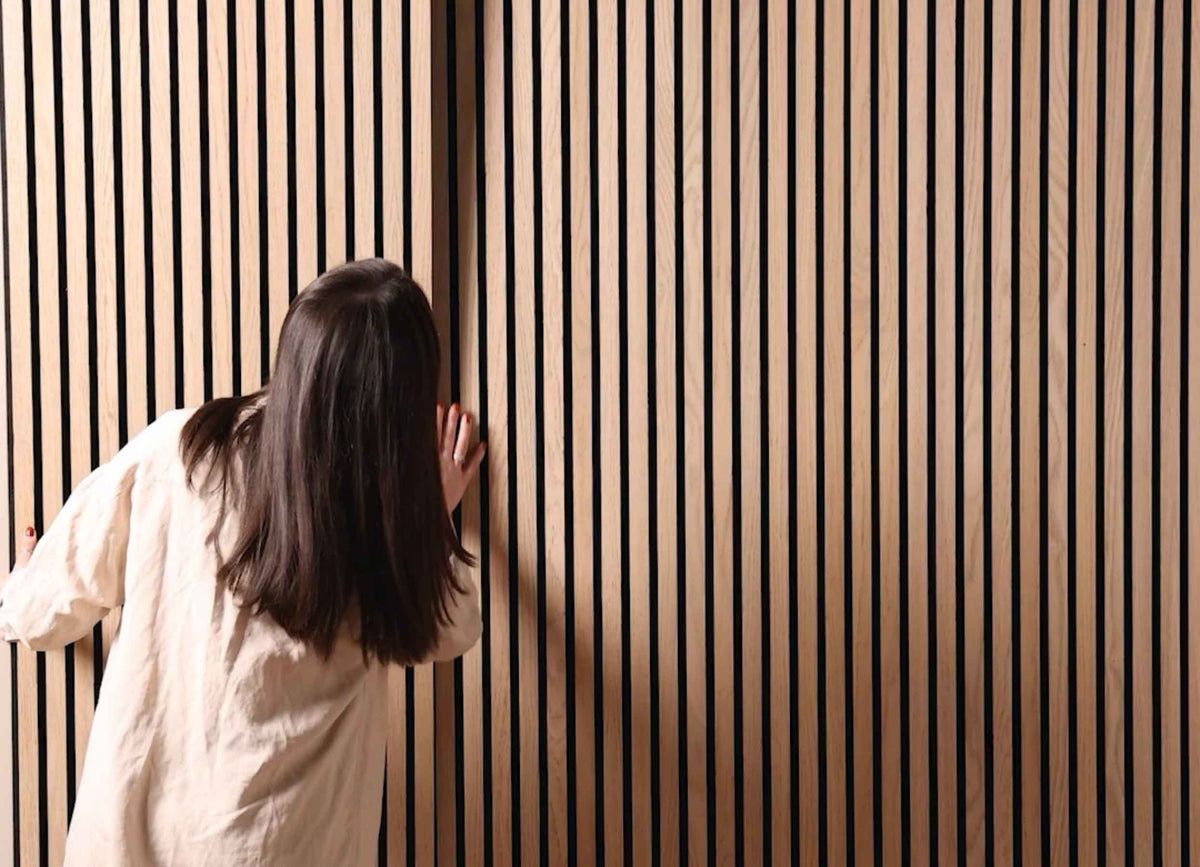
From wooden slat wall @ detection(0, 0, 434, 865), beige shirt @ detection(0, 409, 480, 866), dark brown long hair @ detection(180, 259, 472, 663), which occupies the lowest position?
beige shirt @ detection(0, 409, 480, 866)

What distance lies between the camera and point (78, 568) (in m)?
1.46

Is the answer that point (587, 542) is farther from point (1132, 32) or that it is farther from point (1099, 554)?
point (1132, 32)

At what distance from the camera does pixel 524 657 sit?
1.90 m

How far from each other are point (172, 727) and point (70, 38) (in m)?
1.21

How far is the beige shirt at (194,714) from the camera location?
4.41 ft

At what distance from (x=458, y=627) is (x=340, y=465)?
339 mm

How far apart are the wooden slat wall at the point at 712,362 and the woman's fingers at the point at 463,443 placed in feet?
0.23

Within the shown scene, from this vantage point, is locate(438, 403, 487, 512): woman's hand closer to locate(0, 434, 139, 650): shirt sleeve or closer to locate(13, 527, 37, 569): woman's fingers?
locate(0, 434, 139, 650): shirt sleeve

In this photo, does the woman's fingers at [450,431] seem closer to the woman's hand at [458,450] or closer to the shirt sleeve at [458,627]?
the woman's hand at [458,450]

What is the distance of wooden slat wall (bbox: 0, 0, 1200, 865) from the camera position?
70.9 inches

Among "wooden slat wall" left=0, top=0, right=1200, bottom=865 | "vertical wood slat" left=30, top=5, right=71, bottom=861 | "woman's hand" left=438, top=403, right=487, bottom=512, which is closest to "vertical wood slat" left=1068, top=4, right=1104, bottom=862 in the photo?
"wooden slat wall" left=0, top=0, right=1200, bottom=865

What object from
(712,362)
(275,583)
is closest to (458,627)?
(275,583)

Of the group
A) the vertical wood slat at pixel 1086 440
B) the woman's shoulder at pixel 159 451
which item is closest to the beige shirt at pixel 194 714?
the woman's shoulder at pixel 159 451

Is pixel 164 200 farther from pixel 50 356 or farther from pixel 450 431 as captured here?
pixel 450 431
